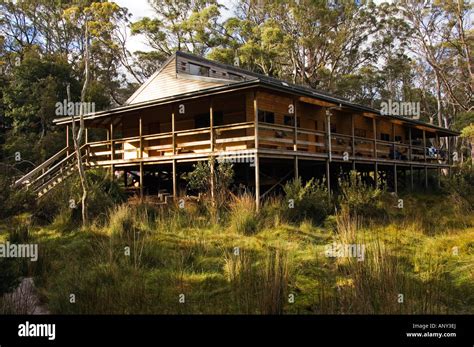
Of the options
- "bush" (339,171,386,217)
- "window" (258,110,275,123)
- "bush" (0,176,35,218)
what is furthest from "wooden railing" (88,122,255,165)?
"bush" (0,176,35,218)

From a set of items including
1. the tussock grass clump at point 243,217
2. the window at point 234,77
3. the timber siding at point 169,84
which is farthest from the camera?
the window at point 234,77

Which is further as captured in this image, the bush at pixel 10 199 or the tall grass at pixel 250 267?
the bush at pixel 10 199

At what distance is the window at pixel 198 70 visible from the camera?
22800 mm

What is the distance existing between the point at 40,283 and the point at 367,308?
610cm

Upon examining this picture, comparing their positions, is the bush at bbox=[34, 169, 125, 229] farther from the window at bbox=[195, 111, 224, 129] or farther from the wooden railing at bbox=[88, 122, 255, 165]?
the window at bbox=[195, 111, 224, 129]

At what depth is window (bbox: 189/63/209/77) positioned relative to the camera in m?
22.8

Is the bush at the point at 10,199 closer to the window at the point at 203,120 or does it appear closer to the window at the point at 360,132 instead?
the window at the point at 203,120

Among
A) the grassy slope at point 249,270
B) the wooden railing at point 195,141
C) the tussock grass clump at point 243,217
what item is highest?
the wooden railing at point 195,141

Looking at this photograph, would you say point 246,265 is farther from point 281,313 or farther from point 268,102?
point 268,102

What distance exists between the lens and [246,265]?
6582 mm

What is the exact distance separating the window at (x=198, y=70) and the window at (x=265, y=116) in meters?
6.13

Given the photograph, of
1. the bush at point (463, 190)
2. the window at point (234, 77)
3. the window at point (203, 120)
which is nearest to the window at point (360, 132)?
the bush at point (463, 190)

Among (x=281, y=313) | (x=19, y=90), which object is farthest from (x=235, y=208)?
(x=19, y=90)

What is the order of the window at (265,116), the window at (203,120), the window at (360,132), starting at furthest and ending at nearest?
1. the window at (360,132)
2. the window at (203,120)
3. the window at (265,116)
